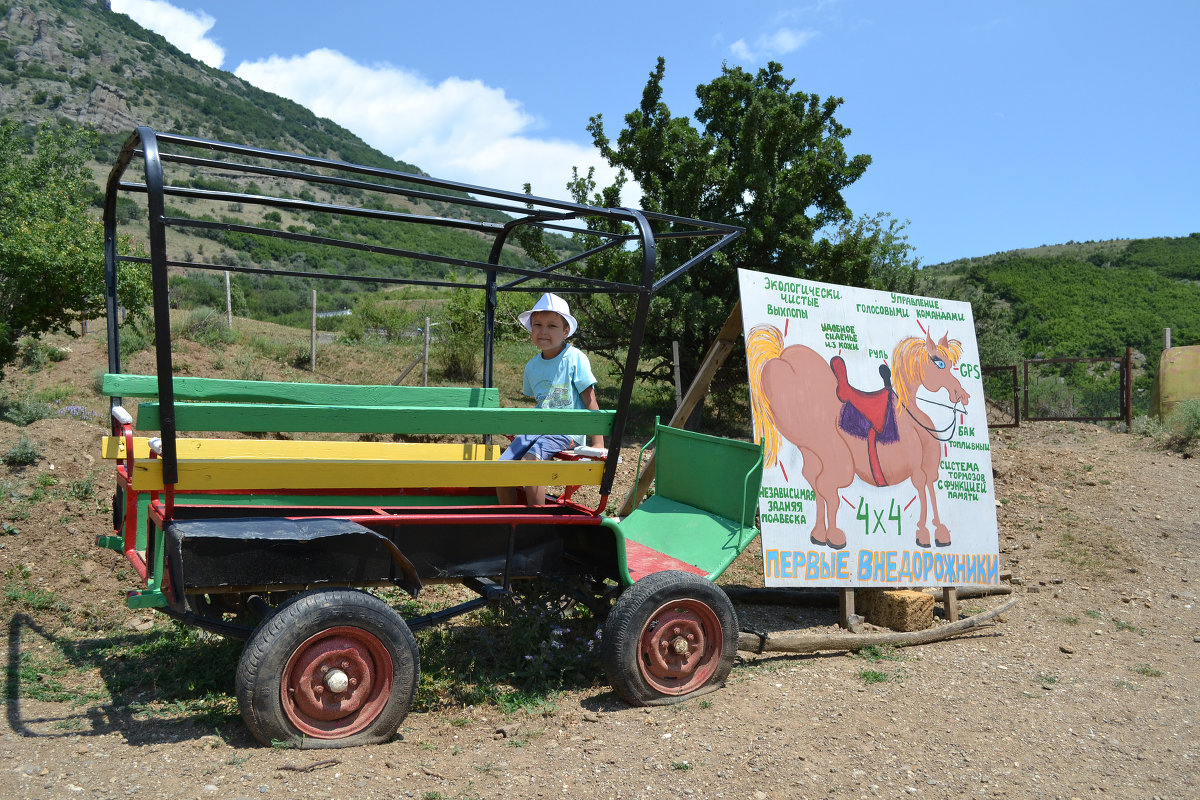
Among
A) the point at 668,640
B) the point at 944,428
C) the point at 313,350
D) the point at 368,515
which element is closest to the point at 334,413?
the point at 368,515

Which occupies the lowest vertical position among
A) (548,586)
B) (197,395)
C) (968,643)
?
(968,643)

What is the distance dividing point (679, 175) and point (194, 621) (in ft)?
32.6

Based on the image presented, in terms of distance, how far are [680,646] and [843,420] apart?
2285 millimetres

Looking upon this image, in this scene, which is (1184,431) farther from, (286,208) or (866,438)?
(286,208)

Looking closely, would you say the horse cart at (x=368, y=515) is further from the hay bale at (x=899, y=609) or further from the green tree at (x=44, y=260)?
the green tree at (x=44, y=260)

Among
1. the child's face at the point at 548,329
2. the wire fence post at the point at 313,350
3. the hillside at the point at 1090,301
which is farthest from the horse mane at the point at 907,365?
the hillside at the point at 1090,301

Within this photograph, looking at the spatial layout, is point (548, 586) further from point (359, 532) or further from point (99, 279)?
point (99, 279)

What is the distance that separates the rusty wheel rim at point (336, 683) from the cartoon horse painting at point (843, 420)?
106 inches

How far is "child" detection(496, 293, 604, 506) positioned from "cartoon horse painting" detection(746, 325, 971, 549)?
3.96 ft

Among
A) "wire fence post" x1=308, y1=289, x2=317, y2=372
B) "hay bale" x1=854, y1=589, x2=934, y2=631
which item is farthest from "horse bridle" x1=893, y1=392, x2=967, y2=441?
"wire fence post" x1=308, y1=289, x2=317, y2=372

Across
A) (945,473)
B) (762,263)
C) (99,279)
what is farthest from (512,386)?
(945,473)

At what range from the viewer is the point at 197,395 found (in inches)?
178

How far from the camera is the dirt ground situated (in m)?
3.15

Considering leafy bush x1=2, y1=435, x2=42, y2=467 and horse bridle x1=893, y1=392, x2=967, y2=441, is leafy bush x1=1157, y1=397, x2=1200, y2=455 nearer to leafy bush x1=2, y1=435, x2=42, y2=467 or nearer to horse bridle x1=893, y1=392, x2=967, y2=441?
horse bridle x1=893, y1=392, x2=967, y2=441
